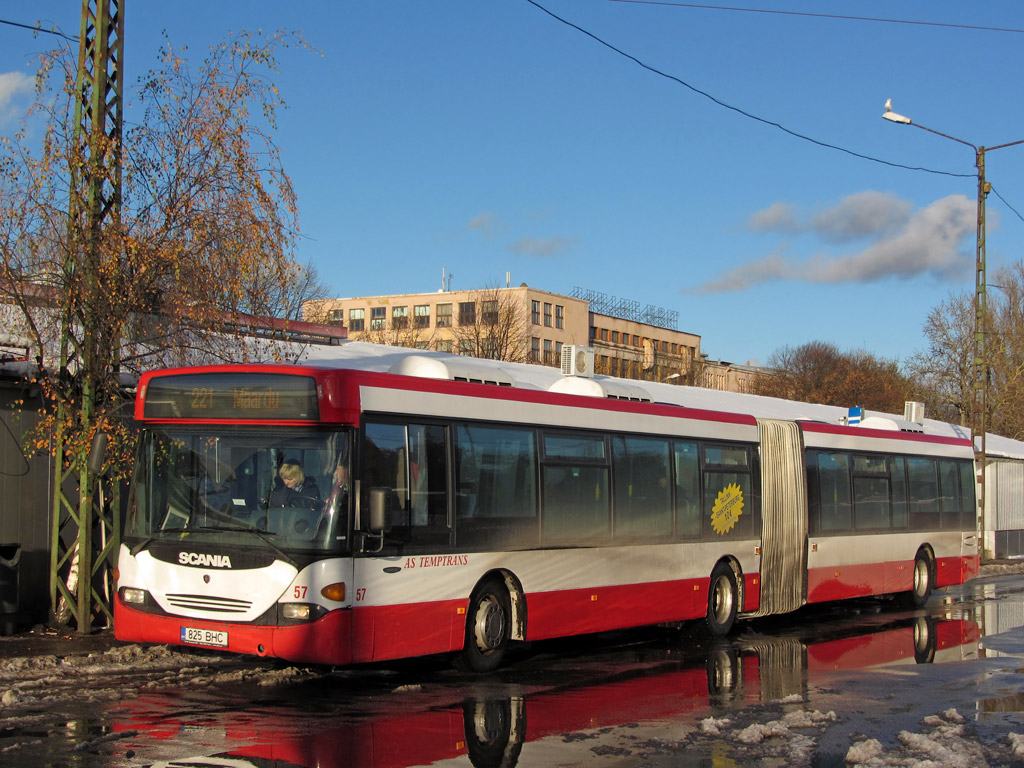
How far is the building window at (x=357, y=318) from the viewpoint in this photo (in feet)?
379

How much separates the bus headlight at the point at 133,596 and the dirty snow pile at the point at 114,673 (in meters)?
0.69

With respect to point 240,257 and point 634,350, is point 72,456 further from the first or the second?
point 634,350

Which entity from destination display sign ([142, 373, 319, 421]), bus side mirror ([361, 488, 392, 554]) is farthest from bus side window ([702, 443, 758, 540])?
destination display sign ([142, 373, 319, 421])

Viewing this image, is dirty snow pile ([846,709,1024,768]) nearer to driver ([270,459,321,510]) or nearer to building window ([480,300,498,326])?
driver ([270,459,321,510])

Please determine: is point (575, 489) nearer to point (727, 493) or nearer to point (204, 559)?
point (727, 493)

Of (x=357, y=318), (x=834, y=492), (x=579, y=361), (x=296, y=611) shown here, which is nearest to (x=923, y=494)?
(x=834, y=492)

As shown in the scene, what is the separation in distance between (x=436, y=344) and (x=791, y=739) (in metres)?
70.1

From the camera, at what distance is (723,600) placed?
16.0 m

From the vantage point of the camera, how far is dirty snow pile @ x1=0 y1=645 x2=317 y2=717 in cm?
959

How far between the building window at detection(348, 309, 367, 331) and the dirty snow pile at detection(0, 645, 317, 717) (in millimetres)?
103562

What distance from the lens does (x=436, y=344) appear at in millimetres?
78250

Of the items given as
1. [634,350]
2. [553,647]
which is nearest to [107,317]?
[553,647]

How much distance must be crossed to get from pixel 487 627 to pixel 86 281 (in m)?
5.85

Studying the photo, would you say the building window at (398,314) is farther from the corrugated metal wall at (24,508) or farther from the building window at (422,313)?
the corrugated metal wall at (24,508)
